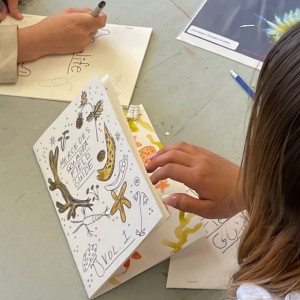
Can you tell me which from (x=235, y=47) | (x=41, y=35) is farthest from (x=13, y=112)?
(x=235, y=47)

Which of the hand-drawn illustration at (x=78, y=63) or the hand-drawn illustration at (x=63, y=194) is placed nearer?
the hand-drawn illustration at (x=63, y=194)

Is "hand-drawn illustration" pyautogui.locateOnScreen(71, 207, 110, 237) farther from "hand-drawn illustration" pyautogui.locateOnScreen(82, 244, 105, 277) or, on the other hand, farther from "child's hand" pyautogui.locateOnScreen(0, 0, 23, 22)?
"child's hand" pyautogui.locateOnScreen(0, 0, 23, 22)

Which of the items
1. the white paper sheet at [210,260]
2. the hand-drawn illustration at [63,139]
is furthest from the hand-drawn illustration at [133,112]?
the white paper sheet at [210,260]

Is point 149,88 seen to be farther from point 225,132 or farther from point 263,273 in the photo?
point 263,273

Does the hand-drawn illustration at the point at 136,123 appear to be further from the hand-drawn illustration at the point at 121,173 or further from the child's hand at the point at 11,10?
the child's hand at the point at 11,10

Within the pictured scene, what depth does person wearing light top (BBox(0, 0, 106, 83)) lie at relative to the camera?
0.89 m

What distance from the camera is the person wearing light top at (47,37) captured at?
35.1 inches

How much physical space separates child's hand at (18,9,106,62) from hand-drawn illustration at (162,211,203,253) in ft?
1.28

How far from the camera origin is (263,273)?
0.59 meters

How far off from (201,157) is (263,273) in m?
0.22

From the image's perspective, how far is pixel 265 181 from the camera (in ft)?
1.81

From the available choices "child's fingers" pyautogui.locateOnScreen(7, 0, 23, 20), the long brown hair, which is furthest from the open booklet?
"child's fingers" pyautogui.locateOnScreen(7, 0, 23, 20)

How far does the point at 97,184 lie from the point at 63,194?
68 mm

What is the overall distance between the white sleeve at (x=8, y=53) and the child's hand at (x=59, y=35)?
1cm
